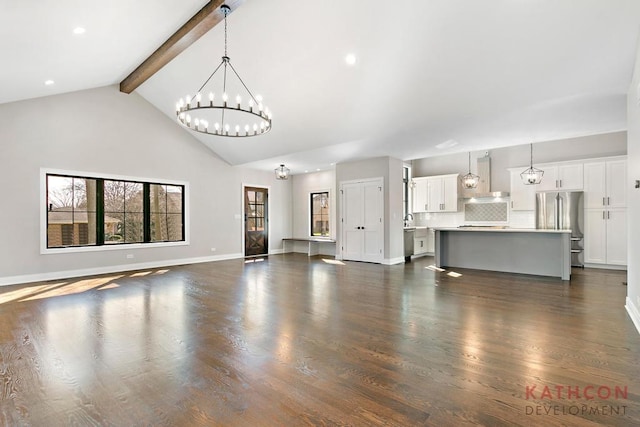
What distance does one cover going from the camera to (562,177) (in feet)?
24.1

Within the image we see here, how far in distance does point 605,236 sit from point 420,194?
14.2 ft

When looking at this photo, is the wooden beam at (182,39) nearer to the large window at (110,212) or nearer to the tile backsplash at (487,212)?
the large window at (110,212)

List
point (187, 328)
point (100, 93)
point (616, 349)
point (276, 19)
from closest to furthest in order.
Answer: point (616, 349)
point (187, 328)
point (276, 19)
point (100, 93)

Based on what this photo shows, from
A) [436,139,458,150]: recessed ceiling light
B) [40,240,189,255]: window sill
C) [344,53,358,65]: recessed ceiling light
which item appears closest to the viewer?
[344,53,358,65]: recessed ceiling light

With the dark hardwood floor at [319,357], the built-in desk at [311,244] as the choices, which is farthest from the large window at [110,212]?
the built-in desk at [311,244]

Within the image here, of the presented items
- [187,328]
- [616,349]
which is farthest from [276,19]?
[616,349]

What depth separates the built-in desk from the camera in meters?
9.54

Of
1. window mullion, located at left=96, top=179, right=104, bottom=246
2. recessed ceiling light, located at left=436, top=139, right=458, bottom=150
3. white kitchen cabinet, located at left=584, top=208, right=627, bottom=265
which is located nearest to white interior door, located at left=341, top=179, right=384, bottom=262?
recessed ceiling light, located at left=436, top=139, right=458, bottom=150

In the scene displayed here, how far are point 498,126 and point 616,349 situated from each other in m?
3.80

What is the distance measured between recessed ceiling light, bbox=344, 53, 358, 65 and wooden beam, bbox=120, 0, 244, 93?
1550 millimetres

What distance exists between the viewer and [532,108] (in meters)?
4.70

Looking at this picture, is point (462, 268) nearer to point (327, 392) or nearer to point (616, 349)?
point (616, 349)

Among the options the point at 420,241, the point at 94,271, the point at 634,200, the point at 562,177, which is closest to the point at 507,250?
the point at 562,177

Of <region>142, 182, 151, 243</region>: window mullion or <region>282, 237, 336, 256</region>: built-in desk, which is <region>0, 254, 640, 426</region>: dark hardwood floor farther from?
<region>282, 237, 336, 256</region>: built-in desk
